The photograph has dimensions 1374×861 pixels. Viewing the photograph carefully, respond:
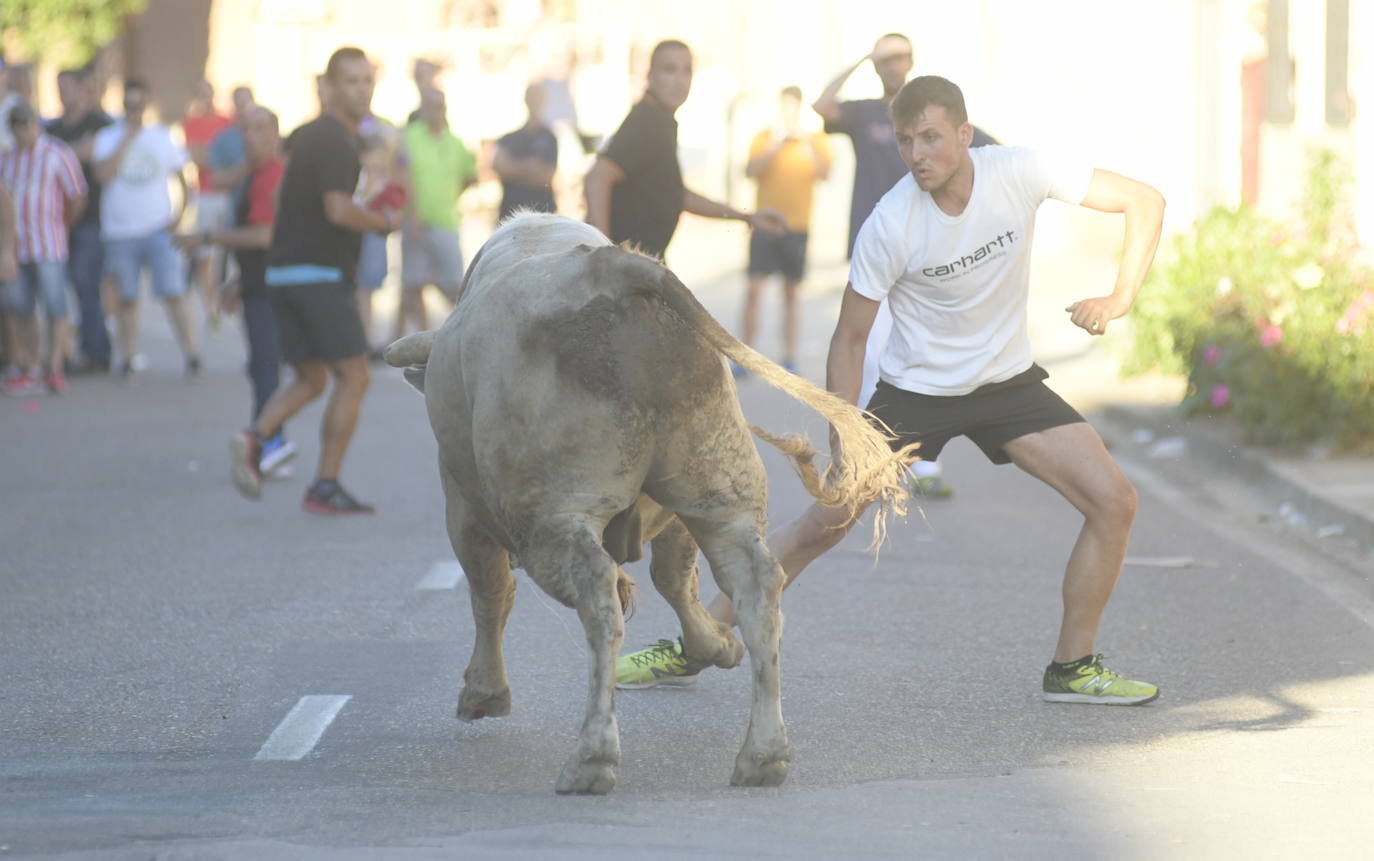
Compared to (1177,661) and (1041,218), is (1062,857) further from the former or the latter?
(1041,218)

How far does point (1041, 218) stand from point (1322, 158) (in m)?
11.4

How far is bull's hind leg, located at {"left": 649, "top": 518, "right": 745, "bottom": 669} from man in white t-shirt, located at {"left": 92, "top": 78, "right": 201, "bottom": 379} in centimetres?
1062

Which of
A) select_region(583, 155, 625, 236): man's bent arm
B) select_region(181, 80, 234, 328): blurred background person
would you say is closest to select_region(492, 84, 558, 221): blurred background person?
select_region(181, 80, 234, 328): blurred background person

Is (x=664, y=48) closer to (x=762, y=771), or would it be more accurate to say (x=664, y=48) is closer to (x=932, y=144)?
(x=932, y=144)

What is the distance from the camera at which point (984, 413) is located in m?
6.08

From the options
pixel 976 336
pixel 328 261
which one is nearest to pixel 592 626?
pixel 976 336

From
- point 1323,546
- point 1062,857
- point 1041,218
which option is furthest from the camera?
point 1041,218

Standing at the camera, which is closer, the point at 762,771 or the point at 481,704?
the point at 762,771

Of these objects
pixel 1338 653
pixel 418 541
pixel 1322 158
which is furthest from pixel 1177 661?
pixel 1322 158

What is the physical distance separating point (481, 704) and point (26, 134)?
1037 cm

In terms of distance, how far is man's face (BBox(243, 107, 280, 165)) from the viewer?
453 inches

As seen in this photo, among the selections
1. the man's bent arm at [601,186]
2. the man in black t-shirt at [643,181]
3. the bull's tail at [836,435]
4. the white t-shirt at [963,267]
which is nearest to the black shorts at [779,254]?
the man in black t-shirt at [643,181]

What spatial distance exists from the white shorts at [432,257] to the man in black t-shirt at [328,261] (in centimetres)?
564

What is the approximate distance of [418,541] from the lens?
29.6ft
